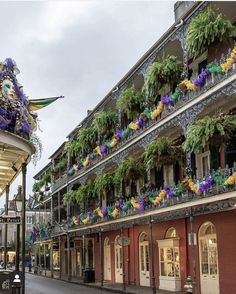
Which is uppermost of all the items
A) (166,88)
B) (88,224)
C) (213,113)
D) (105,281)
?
(166,88)

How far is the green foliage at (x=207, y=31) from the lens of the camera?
17.5 m

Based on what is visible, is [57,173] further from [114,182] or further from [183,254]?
[183,254]

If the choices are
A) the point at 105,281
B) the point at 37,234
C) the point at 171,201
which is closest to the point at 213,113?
the point at 171,201

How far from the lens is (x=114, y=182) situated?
27.6 m

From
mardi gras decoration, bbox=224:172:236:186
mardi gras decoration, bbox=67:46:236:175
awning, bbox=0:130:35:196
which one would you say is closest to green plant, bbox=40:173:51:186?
mardi gras decoration, bbox=67:46:236:175

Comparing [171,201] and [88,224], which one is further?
[88,224]

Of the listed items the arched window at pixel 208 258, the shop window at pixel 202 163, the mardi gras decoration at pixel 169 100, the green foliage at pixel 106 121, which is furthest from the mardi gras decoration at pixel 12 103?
the green foliage at pixel 106 121

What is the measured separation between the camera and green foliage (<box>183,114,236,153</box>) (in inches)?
656

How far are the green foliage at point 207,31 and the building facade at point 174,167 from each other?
14 centimetres

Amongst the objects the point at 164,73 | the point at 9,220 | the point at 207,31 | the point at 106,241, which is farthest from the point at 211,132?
the point at 106,241

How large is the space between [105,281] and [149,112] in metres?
14.1

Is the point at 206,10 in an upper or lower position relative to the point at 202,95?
upper

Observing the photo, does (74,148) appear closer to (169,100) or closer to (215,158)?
(169,100)

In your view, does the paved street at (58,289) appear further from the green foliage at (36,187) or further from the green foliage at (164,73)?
the green foliage at (36,187)
